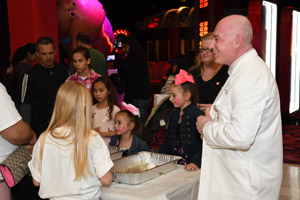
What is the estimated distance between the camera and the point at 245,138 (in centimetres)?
160

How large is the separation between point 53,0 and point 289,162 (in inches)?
165

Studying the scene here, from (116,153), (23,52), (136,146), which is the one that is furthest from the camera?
(23,52)

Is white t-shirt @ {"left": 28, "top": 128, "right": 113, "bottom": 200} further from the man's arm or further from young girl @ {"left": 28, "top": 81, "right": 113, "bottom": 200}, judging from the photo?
the man's arm

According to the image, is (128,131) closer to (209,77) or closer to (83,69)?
(209,77)

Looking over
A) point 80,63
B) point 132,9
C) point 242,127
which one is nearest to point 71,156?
point 242,127

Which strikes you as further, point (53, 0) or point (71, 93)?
point (53, 0)

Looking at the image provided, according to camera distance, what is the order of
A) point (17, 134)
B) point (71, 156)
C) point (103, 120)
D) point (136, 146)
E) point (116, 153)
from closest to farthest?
1. point (71, 156)
2. point (17, 134)
3. point (116, 153)
4. point (136, 146)
5. point (103, 120)

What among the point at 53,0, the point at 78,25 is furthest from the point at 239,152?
the point at 78,25

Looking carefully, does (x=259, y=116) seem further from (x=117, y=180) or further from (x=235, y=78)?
(x=117, y=180)

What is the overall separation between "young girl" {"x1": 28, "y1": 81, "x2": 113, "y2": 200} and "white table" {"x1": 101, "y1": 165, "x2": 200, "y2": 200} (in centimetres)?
10

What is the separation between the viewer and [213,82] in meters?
3.15

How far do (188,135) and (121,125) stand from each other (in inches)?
24.0

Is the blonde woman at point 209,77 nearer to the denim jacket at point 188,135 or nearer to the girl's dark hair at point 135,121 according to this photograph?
the denim jacket at point 188,135

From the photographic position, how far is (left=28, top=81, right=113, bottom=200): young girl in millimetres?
1932
